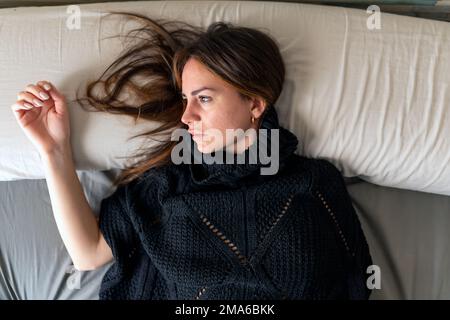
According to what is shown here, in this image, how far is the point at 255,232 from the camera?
918 millimetres

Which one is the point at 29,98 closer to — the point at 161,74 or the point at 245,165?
the point at 161,74

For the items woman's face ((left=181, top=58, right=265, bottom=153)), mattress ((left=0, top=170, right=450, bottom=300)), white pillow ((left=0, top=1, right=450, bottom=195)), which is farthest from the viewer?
mattress ((left=0, top=170, right=450, bottom=300))

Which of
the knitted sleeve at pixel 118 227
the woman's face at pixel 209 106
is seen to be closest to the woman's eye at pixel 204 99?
the woman's face at pixel 209 106

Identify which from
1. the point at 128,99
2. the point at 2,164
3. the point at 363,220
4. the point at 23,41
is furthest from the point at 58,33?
the point at 363,220

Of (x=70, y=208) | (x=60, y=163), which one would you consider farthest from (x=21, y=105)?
(x=70, y=208)

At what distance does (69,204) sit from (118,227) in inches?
4.9

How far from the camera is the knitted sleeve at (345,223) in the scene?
0.96m

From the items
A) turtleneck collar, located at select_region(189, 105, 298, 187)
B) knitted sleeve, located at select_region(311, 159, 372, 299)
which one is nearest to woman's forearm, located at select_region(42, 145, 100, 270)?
turtleneck collar, located at select_region(189, 105, 298, 187)

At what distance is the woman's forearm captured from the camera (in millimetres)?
909

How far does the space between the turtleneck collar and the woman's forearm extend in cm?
27

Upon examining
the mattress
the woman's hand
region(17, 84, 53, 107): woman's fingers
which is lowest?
the mattress

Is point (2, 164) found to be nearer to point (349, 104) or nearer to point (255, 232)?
point (255, 232)

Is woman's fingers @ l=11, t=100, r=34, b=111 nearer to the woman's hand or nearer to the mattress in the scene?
the woman's hand

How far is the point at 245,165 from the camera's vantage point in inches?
36.1
